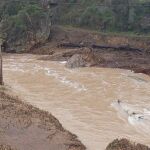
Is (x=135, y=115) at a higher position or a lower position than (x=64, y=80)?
higher

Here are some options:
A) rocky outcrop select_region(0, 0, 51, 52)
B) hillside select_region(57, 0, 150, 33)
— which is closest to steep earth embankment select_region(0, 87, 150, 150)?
rocky outcrop select_region(0, 0, 51, 52)

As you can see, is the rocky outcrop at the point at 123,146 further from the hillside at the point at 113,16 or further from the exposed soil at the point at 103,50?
the hillside at the point at 113,16

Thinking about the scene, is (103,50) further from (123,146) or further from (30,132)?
(123,146)

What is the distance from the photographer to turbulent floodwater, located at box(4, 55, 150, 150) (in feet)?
55.2

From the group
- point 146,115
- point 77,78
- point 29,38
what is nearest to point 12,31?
point 29,38

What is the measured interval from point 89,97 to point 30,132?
820 cm

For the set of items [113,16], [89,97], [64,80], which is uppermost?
[113,16]

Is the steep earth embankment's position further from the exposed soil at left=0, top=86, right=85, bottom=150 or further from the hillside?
the hillside

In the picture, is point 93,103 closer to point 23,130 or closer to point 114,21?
point 23,130

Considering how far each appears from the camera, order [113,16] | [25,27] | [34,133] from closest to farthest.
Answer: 1. [34,133]
2. [25,27]
3. [113,16]

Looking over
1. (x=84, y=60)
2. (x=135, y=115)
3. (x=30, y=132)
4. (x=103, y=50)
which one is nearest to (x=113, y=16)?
(x=103, y=50)

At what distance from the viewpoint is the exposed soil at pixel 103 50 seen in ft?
106

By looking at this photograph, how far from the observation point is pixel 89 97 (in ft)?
73.6

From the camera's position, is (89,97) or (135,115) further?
(89,97)
